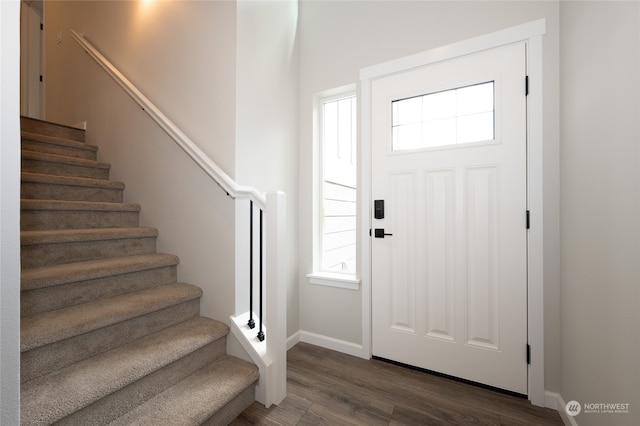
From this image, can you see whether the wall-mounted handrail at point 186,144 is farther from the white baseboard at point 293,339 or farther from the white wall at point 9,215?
the white baseboard at point 293,339

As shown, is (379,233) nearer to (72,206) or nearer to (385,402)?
(385,402)

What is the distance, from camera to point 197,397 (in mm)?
1229

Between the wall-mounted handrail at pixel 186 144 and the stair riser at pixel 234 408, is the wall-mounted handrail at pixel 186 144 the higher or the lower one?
the higher one

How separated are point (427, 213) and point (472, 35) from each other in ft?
3.86

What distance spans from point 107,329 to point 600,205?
2300 mm

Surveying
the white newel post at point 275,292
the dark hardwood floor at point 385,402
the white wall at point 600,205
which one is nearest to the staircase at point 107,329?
the white newel post at point 275,292

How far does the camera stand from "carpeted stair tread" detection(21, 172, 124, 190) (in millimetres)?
1762

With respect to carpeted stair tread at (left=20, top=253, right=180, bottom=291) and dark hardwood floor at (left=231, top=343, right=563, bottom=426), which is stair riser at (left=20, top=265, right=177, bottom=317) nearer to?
carpeted stair tread at (left=20, top=253, right=180, bottom=291)

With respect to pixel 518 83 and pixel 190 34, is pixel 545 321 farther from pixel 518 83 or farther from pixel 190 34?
pixel 190 34

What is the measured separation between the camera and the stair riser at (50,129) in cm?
231

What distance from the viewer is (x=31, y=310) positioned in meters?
1.24

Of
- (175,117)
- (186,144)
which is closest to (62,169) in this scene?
(175,117)

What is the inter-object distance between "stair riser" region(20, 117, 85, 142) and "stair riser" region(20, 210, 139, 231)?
1.24 m

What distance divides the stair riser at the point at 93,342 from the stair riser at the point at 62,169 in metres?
1.51
